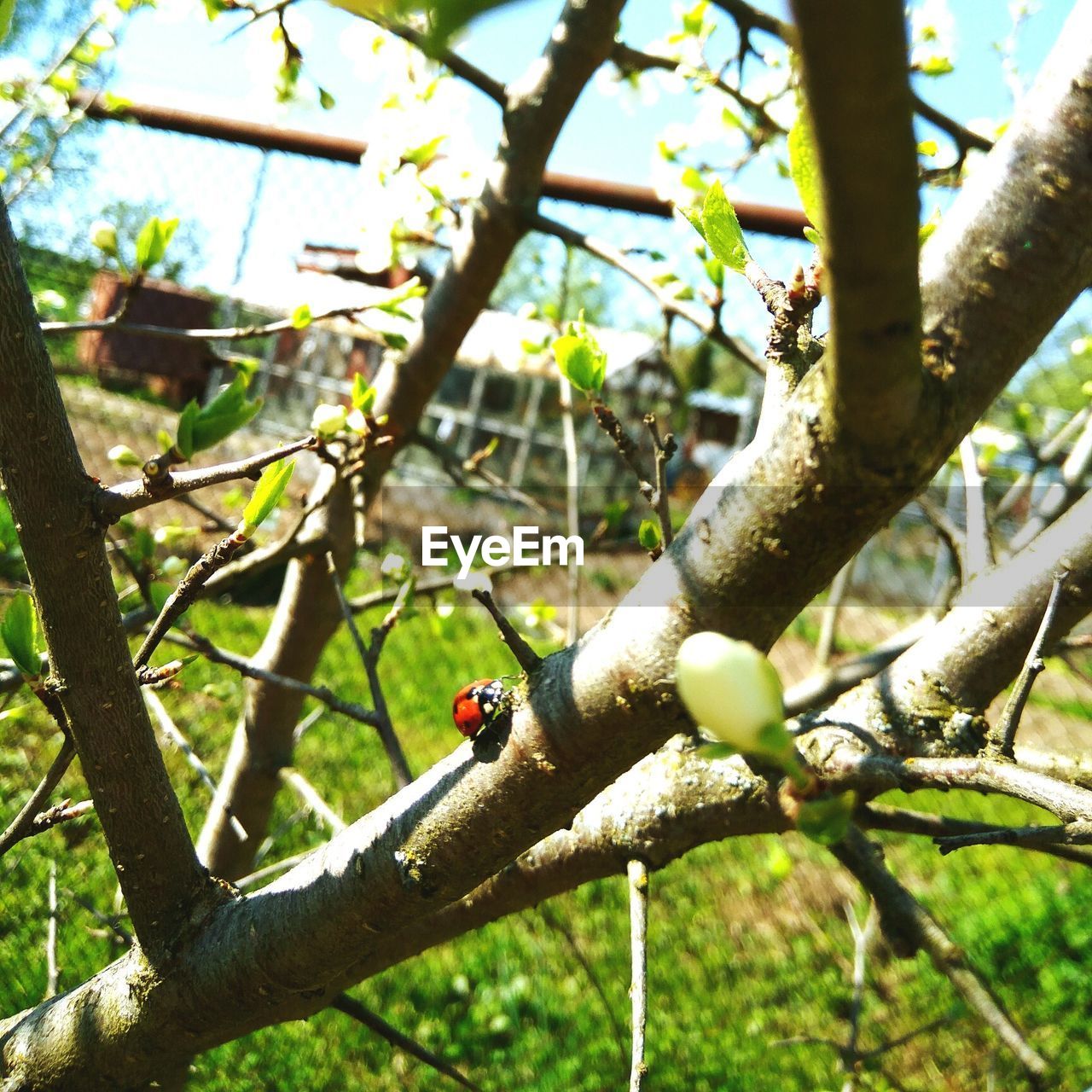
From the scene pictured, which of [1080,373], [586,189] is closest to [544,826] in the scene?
[586,189]

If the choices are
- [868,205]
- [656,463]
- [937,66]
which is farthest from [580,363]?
[937,66]

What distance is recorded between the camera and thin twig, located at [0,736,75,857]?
63 centimetres

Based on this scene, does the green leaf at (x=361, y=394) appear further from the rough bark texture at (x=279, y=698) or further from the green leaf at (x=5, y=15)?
the green leaf at (x=5, y=15)

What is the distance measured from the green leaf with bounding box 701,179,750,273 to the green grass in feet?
2.97

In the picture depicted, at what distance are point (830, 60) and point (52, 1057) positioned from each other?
81 centimetres

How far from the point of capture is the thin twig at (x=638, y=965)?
500mm

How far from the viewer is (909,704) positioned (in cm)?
64

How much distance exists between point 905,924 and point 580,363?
44 cm

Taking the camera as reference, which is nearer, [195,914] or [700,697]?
[700,697]

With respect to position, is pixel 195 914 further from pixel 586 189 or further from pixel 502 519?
pixel 502 519

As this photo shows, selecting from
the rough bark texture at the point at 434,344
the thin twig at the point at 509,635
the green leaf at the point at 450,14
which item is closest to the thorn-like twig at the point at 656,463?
the thin twig at the point at 509,635

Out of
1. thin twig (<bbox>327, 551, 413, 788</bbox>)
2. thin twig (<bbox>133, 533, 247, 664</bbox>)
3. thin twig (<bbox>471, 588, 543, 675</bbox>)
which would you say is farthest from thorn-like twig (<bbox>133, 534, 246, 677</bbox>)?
thin twig (<bbox>327, 551, 413, 788</bbox>)

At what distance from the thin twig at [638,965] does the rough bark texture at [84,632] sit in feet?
1.03

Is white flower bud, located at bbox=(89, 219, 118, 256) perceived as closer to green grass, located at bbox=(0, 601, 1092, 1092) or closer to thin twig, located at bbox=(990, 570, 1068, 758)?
green grass, located at bbox=(0, 601, 1092, 1092)
